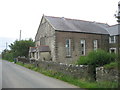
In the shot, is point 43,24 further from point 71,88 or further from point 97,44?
point 71,88

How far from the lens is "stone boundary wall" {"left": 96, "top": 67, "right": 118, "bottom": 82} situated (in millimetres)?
9500

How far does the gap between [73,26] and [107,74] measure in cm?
1946

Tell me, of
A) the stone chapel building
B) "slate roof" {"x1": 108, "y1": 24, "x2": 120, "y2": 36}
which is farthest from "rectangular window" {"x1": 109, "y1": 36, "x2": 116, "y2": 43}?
"slate roof" {"x1": 108, "y1": 24, "x2": 120, "y2": 36}

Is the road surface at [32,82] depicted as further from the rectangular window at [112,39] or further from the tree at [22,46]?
the tree at [22,46]

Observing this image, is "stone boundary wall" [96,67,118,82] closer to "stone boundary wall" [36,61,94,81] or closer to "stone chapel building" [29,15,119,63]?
"stone boundary wall" [36,61,94,81]

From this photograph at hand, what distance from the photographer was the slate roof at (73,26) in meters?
27.0

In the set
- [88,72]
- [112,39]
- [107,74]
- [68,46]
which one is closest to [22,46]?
[68,46]

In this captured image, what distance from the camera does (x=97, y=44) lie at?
29812 millimetres

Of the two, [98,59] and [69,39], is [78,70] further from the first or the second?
[69,39]

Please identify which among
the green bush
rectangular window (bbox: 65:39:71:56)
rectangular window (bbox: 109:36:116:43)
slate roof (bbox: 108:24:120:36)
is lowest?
the green bush

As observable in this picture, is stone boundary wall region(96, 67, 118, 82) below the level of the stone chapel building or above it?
below

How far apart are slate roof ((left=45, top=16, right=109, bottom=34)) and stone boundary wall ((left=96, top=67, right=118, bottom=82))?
1579 centimetres

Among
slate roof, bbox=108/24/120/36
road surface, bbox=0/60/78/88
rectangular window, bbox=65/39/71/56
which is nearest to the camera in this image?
road surface, bbox=0/60/78/88

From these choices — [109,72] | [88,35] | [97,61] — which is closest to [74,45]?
[88,35]
